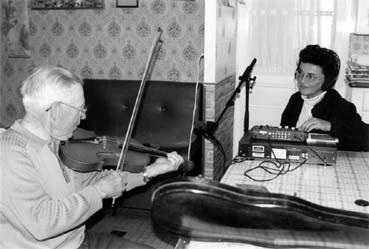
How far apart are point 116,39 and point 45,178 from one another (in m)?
2.47

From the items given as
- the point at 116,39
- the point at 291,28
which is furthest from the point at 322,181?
the point at 116,39

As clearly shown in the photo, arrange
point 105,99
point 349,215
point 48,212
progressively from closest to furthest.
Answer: point 349,215, point 48,212, point 105,99

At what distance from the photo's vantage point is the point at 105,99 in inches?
132

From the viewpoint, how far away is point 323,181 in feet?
5.00

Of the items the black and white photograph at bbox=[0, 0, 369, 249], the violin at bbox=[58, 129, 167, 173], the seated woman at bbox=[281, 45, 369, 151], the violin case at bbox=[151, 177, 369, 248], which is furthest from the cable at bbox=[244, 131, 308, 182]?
the violin case at bbox=[151, 177, 369, 248]

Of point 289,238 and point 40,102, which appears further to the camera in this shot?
point 40,102

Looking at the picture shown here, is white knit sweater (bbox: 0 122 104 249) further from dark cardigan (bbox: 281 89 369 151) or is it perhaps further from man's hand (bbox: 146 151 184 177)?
dark cardigan (bbox: 281 89 369 151)

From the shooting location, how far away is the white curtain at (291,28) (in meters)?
3.34

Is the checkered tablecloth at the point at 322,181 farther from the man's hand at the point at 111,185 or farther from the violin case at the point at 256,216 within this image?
the violin case at the point at 256,216

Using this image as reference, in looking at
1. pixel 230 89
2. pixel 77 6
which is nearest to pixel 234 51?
pixel 230 89

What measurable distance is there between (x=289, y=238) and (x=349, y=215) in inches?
3.1

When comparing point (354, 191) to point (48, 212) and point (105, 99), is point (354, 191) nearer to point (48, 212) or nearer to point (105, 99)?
point (48, 212)

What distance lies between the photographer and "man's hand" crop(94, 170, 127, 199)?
1.40m

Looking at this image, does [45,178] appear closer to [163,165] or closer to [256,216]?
[163,165]
